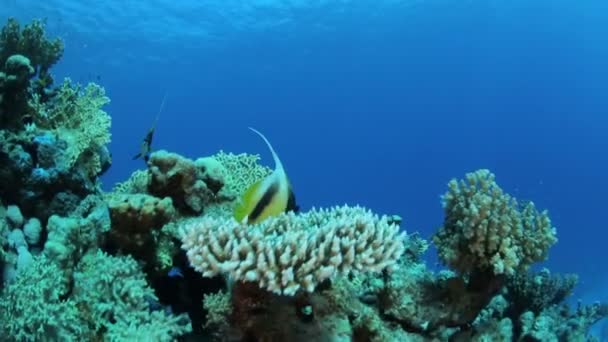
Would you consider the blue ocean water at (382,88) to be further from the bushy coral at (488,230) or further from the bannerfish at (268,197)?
the bannerfish at (268,197)

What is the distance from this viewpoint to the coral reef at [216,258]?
134 inches

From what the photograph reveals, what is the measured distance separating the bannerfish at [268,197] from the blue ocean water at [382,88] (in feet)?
70.6

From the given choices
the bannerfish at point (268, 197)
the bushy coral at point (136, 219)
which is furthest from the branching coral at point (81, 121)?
the bannerfish at point (268, 197)

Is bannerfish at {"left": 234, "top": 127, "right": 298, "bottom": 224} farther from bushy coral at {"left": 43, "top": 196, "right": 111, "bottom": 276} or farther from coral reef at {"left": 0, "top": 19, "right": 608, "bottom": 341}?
bushy coral at {"left": 43, "top": 196, "right": 111, "bottom": 276}

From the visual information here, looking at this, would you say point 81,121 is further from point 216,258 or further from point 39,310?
point 216,258

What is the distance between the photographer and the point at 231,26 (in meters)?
46.8

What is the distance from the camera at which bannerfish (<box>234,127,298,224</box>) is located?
11.3 ft

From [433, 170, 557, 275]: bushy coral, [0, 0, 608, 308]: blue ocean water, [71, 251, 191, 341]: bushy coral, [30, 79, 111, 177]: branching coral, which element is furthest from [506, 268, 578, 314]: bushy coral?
[0, 0, 608, 308]: blue ocean water

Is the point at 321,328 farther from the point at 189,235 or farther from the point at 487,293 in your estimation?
the point at 487,293

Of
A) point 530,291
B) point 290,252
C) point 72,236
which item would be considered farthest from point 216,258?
point 530,291

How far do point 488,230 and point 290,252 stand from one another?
1.90 meters

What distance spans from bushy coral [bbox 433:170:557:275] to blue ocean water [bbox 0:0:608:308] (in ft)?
65.5

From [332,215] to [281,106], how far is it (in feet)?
312

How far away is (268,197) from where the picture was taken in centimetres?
348
